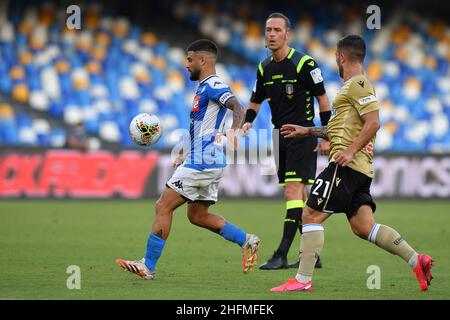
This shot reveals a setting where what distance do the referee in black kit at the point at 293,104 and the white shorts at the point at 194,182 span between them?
1.28m

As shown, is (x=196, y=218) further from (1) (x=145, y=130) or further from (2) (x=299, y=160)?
(2) (x=299, y=160)

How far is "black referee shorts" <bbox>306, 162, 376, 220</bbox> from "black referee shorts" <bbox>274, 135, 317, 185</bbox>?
81.7 inches

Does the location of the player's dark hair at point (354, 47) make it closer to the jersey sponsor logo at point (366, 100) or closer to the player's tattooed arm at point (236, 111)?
the jersey sponsor logo at point (366, 100)

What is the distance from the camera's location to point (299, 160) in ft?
31.7

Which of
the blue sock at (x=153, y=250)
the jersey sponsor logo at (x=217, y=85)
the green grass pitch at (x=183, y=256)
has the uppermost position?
the jersey sponsor logo at (x=217, y=85)

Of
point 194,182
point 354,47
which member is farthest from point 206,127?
A: point 354,47

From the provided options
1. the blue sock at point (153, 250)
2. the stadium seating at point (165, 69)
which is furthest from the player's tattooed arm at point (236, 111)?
the stadium seating at point (165, 69)

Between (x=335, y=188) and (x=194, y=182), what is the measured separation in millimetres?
1631

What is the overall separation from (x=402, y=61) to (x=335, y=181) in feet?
68.7

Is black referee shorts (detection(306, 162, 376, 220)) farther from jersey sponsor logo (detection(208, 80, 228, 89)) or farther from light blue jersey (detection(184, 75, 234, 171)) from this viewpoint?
jersey sponsor logo (detection(208, 80, 228, 89))

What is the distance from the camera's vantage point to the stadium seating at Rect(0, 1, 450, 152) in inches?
914

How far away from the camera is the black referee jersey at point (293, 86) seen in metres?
9.67

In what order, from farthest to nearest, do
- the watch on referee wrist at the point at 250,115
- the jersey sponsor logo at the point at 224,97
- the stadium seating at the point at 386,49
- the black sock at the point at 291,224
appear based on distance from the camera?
the stadium seating at the point at 386,49 → the watch on referee wrist at the point at 250,115 → the black sock at the point at 291,224 → the jersey sponsor logo at the point at 224,97
